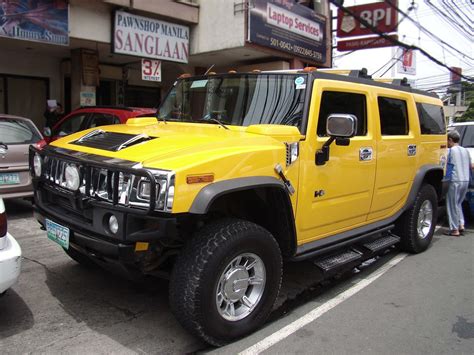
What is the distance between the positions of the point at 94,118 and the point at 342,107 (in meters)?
4.74

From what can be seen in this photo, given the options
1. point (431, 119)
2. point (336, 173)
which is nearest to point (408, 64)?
point (431, 119)

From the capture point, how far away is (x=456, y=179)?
7.23 meters

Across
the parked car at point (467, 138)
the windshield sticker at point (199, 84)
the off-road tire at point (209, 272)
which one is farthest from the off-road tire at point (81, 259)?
the parked car at point (467, 138)

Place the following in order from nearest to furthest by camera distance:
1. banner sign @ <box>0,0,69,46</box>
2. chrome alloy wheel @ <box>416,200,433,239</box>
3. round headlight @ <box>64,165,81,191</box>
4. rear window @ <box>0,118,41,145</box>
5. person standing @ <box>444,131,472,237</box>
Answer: round headlight @ <box>64,165,81,191</box>
chrome alloy wheel @ <box>416,200,433,239</box>
rear window @ <box>0,118,41,145</box>
person standing @ <box>444,131,472,237</box>
banner sign @ <box>0,0,69,46</box>

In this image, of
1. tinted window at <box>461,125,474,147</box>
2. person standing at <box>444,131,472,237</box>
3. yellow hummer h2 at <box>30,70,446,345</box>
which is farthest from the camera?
tinted window at <box>461,125,474,147</box>

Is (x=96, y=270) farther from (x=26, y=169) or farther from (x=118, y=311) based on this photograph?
(x=26, y=169)

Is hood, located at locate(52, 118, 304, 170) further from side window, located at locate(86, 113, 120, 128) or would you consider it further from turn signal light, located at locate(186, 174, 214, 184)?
side window, located at locate(86, 113, 120, 128)

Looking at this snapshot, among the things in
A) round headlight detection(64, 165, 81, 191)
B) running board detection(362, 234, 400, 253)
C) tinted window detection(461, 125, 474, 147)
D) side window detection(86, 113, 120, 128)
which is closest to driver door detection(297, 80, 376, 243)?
running board detection(362, 234, 400, 253)

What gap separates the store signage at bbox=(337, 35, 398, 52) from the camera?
52.9 ft

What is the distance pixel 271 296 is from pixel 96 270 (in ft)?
6.68

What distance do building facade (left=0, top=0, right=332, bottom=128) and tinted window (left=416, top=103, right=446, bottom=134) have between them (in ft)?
21.4

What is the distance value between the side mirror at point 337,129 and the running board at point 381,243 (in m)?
1.44

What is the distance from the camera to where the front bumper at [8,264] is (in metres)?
3.33

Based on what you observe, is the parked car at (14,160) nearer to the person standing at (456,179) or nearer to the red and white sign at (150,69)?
the red and white sign at (150,69)
